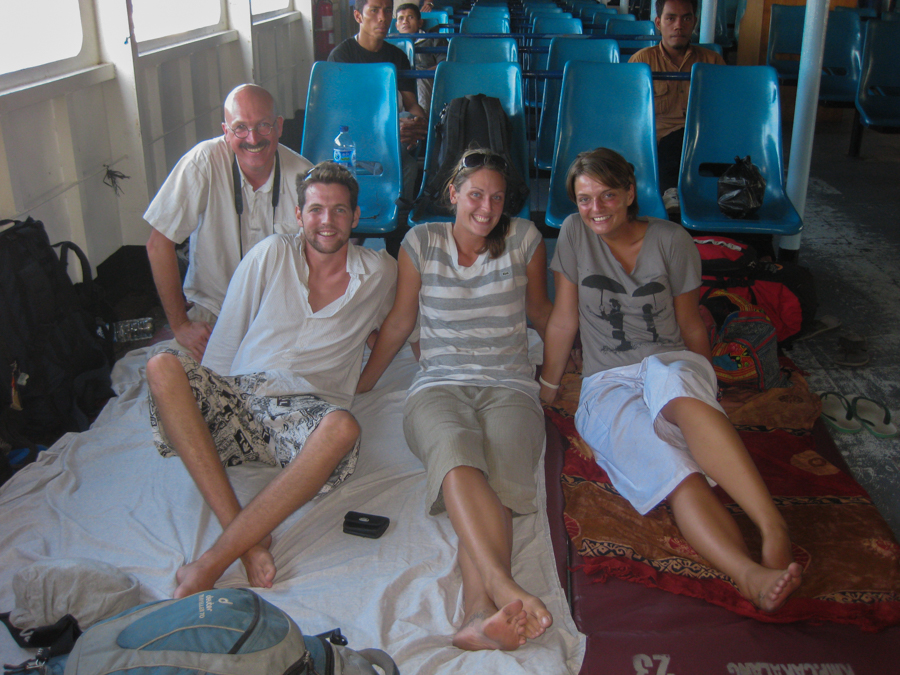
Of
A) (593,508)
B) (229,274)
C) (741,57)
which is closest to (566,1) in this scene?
(741,57)

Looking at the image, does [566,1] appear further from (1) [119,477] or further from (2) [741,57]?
(1) [119,477]

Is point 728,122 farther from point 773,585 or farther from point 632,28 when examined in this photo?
point 632,28

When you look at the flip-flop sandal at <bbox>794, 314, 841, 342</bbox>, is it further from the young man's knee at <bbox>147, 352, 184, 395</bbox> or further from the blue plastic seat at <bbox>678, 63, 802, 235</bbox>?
the young man's knee at <bbox>147, 352, 184, 395</bbox>

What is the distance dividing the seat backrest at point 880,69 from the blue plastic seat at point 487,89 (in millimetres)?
3895

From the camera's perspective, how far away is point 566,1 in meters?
11.2

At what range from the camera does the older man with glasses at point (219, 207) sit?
259 cm

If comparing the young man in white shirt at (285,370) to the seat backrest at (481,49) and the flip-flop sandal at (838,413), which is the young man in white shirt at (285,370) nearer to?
the flip-flop sandal at (838,413)

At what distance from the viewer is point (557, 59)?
4789mm

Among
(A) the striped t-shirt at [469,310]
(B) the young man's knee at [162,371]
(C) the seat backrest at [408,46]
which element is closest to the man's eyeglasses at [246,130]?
(A) the striped t-shirt at [469,310]

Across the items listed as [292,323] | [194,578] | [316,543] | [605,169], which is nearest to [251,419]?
[292,323]

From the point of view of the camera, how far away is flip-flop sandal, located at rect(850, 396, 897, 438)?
2576mm

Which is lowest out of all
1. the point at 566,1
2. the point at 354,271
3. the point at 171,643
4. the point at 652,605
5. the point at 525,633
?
the point at 652,605

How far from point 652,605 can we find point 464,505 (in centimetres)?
51

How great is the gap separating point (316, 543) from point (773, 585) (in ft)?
3.66
